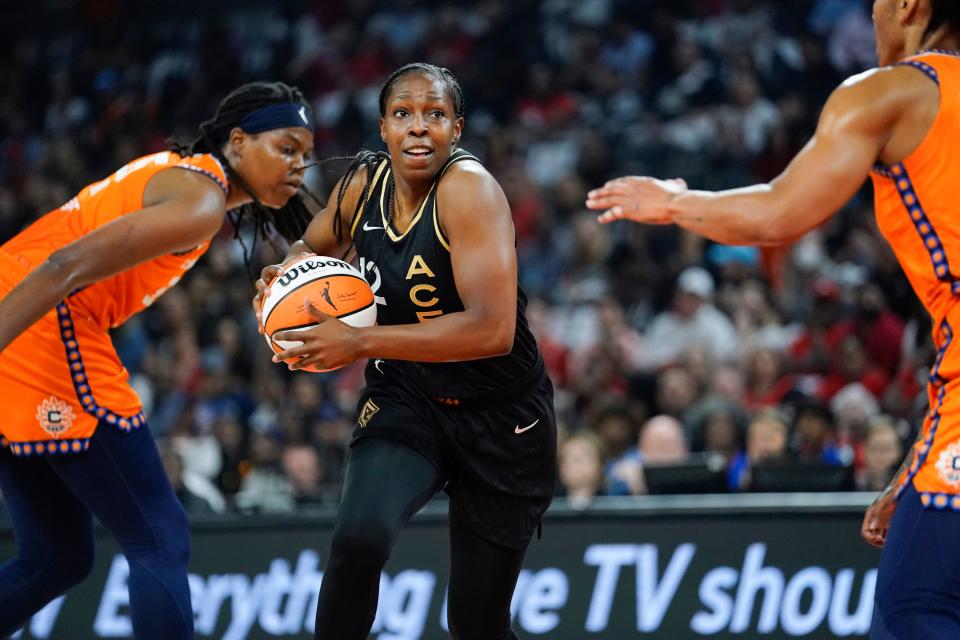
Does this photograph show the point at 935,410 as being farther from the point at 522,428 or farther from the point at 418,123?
the point at 418,123

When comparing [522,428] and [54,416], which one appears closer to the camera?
[522,428]

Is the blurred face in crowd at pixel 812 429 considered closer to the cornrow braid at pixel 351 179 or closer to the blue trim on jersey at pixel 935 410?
the cornrow braid at pixel 351 179

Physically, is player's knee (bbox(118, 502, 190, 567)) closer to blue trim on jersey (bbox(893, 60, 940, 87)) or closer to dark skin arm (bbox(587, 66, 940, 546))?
dark skin arm (bbox(587, 66, 940, 546))

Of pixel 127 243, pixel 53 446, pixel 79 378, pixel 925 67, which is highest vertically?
pixel 925 67

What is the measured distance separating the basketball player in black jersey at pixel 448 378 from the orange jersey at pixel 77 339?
2.23 ft

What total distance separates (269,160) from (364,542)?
156cm

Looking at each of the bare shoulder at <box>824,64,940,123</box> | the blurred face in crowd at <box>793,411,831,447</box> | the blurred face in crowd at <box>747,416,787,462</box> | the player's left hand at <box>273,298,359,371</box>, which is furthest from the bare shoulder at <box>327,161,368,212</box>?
the blurred face in crowd at <box>793,411,831,447</box>

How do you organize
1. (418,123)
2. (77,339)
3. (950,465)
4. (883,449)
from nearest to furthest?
(950,465) < (418,123) < (77,339) < (883,449)

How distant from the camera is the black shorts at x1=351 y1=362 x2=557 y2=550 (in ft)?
12.7

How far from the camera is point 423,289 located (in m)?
3.84

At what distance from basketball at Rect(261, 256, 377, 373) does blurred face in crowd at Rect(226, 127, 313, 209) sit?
0.72 metres

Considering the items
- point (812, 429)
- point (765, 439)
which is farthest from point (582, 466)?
point (812, 429)

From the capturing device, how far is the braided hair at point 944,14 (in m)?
2.92

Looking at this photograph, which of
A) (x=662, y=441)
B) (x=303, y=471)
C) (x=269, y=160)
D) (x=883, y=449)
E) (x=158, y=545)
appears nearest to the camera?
(x=158, y=545)
